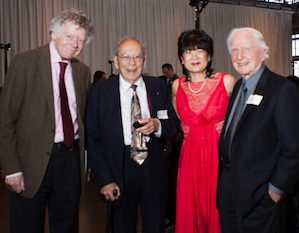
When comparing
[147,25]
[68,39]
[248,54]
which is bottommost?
[248,54]

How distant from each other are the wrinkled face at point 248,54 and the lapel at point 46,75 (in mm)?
1278

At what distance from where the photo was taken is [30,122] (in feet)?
5.82

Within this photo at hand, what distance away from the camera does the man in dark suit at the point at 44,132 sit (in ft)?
5.65

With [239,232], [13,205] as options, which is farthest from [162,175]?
[13,205]

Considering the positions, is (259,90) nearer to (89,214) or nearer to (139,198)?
(139,198)

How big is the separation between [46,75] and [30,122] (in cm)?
33

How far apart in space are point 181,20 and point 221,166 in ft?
37.5

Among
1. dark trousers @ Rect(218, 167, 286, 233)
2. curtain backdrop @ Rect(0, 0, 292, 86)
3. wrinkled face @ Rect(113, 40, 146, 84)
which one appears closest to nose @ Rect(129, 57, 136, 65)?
wrinkled face @ Rect(113, 40, 146, 84)

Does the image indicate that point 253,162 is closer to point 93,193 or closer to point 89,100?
point 89,100

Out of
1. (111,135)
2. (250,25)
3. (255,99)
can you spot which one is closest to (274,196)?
(255,99)

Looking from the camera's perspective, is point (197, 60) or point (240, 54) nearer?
point (240, 54)

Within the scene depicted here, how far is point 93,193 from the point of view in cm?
445

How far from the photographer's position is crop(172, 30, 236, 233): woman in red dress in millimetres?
2102

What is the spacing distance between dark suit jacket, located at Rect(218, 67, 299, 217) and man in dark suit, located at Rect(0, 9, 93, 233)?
3.68 feet
